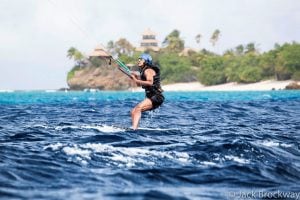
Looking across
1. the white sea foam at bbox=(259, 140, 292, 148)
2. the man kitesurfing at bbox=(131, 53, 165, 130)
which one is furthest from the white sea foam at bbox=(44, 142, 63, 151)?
the white sea foam at bbox=(259, 140, 292, 148)

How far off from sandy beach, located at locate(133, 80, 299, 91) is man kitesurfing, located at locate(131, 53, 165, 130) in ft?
449

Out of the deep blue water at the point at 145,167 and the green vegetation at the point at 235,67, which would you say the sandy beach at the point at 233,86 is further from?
the deep blue water at the point at 145,167

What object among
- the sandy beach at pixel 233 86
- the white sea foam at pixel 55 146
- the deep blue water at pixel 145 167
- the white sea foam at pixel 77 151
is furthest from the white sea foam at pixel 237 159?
the sandy beach at pixel 233 86

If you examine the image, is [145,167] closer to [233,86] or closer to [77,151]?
[77,151]

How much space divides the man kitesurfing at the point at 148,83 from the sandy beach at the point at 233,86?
137m

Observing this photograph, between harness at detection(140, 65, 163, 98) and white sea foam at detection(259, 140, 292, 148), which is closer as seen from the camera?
white sea foam at detection(259, 140, 292, 148)

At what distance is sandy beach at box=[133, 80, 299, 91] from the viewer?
154250 millimetres

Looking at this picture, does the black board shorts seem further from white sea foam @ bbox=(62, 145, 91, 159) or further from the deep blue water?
white sea foam @ bbox=(62, 145, 91, 159)

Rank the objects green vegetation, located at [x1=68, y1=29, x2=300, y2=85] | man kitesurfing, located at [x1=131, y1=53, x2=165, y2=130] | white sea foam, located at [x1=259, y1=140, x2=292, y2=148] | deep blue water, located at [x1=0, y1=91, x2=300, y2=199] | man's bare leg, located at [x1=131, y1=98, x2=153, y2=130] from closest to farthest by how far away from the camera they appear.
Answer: deep blue water, located at [x1=0, y1=91, x2=300, y2=199] < white sea foam, located at [x1=259, y1=140, x2=292, y2=148] < man kitesurfing, located at [x1=131, y1=53, x2=165, y2=130] < man's bare leg, located at [x1=131, y1=98, x2=153, y2=130] < green vegetation, located at [x1=68, y1=29, x2=300, y2=85]

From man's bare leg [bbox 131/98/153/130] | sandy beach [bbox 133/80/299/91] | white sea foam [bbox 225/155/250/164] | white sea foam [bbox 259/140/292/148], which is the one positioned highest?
man's bare leg [bbox 131/98/153/130]

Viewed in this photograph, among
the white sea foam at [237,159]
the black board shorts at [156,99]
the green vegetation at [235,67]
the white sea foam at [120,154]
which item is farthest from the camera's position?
the green vegetation at [235,67]

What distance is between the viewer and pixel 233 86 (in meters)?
173

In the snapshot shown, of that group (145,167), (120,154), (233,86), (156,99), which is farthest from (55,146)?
(233,86)

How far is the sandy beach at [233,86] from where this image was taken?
154250 mm
